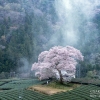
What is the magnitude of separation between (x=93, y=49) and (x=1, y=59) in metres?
22.0

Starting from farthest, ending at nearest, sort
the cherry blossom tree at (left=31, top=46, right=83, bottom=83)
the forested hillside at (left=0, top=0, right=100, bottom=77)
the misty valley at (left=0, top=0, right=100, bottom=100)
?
the forested hillside at (left=0, top=0, right=100, bottom=77), the misty valley at (left=0, top=0, right=100, bottom=100), the cherry blossom tree at (left=31, top=46, right=83, bottom=83)

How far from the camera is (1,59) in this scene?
171 ft

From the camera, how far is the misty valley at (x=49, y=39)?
28.0m

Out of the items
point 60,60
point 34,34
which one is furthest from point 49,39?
point 60,60

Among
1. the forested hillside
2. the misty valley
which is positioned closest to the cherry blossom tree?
the misty valley

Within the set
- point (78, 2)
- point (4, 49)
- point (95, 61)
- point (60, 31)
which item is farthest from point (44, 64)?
point (78, 2)

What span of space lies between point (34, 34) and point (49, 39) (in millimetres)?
4324

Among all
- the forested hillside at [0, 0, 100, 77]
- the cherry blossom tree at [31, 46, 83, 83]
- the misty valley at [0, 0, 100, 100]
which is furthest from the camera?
the forested hillside at [0, 0, 100, 77]

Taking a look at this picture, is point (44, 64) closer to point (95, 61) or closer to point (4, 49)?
point (95, 61)

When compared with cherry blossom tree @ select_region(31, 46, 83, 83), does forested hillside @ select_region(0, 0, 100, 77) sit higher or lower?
higher

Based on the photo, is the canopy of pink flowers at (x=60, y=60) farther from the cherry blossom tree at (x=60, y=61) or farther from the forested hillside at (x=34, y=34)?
the forested hillside at (x=34, y=34)

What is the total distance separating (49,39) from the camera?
59562mm

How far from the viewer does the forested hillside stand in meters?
50.6

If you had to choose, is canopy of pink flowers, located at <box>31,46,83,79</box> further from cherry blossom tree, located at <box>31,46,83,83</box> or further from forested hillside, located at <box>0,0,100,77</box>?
forested hillside, located at <box>0,0,100,77</box>
